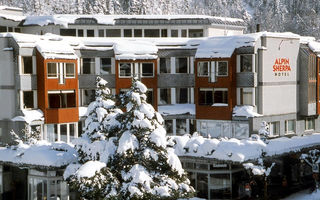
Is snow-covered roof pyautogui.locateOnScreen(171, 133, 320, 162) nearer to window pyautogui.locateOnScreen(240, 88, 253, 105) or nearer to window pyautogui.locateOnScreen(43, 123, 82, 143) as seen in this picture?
window pyautogui.locateOnScreen(240, 88, 253, 105)

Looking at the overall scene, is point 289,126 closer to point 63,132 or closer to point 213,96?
point 213,96

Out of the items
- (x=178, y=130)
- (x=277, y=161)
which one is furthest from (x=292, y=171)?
(x=178, y=130)

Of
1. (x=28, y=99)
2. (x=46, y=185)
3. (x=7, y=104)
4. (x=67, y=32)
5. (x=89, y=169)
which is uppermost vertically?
(x=67, y=32)

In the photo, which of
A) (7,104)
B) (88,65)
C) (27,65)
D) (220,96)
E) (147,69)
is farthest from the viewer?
(147,69)

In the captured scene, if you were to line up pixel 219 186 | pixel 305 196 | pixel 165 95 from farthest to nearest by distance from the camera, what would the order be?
pixel 165 95, pixel 305 196, pixel 219 186

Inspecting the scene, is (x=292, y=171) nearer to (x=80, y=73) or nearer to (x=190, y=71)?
(x=190, y=71)

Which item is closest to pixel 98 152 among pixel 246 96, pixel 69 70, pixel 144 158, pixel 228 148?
pixel 144 158

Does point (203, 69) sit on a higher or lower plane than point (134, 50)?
lower

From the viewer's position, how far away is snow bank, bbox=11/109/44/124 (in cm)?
4500

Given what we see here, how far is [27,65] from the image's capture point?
46219mm

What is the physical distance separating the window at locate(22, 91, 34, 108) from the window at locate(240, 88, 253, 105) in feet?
66.5

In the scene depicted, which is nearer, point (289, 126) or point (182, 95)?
point (289, 126)

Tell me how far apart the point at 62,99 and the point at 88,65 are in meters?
5.60

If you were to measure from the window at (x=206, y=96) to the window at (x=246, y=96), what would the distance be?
309cm
